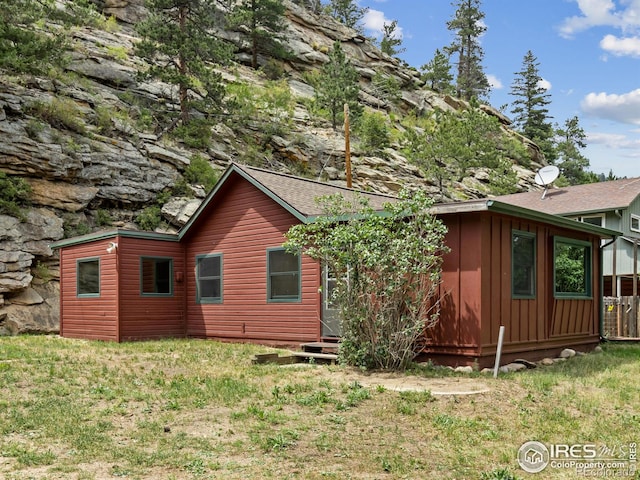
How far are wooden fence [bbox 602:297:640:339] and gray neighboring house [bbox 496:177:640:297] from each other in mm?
4664

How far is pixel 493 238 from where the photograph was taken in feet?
32.3

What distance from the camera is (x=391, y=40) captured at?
183 feet

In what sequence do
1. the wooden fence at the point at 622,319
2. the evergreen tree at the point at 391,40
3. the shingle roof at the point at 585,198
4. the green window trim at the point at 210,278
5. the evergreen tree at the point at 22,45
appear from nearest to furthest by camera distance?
1. the green window trim at the point at 210,278
2. the wooden fence at the point at 622,319
3. the evergreen tree at the point at 22,45
4. the shingle roof at the point at 585,198
5. the evergreen tree at the point at 391,40

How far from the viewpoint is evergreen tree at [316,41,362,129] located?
32.6 m

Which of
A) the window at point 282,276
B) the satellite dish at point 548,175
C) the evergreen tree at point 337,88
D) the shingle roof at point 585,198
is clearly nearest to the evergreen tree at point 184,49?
the evergreen tree at point 337,88

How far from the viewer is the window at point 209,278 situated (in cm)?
1453

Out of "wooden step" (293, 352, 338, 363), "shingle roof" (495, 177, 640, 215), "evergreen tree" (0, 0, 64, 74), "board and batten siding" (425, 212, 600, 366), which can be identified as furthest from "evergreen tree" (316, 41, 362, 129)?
"board and batten siding" (425, 212, 600, 366)

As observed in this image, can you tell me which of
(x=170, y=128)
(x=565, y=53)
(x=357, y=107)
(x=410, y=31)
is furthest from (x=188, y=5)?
(x=410, y=31)

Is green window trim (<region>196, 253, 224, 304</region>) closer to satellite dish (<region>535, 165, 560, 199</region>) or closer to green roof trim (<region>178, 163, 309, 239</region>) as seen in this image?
green roof trim (<region>178, 163, 309, 239</region>)

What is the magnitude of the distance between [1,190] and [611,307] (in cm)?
1753

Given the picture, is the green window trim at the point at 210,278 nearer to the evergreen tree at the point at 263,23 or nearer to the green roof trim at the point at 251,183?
the green roof trim at the point at 251,183

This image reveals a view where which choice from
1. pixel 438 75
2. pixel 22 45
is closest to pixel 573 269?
pixel 22 45

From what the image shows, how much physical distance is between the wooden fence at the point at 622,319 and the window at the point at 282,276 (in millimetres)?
9040

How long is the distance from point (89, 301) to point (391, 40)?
153 ft
